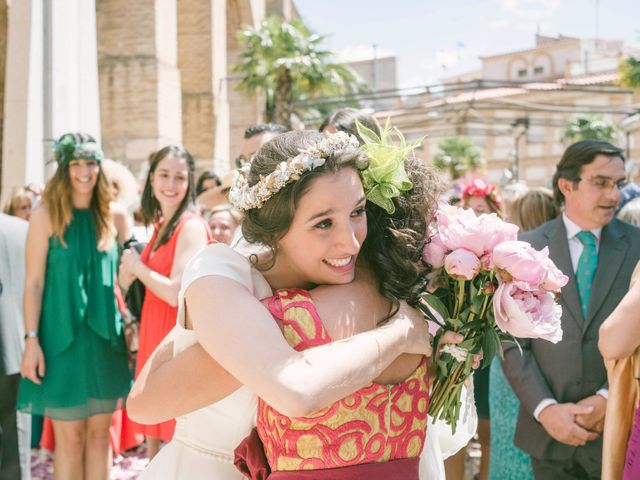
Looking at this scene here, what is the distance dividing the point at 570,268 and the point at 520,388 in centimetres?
70

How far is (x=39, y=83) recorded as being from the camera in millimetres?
9383

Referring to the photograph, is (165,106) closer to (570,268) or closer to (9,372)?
(9,372)

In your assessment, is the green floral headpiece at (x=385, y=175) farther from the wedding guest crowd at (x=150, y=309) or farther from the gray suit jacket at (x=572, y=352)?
the gray suit jacket at (x=572, y=352)

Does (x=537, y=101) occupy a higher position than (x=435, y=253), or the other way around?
(x=537, y=101)

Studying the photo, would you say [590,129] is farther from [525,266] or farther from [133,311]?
[525,266]

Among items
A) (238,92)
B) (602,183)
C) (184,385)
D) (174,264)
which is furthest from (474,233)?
(238,92)

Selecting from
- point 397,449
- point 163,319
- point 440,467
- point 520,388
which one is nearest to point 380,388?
point 397,449

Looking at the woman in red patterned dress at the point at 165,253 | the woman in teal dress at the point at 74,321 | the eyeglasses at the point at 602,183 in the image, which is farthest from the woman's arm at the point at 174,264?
the eyeglasses at the point at 602,183

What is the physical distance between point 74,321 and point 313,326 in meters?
3.06

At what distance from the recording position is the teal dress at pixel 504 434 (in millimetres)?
4289

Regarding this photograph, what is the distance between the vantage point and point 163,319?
4.41 metres

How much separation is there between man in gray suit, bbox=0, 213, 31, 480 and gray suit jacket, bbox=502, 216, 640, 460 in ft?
10.1

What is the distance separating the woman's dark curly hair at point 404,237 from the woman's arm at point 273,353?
0.25m

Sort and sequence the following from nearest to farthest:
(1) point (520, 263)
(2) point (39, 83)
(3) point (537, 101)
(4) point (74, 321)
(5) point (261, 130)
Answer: (1) point (520, 263)
(4) point (74, 321)
(5) point (261, 130)
(2) point (39, 83)
(3) point (537, 101)
